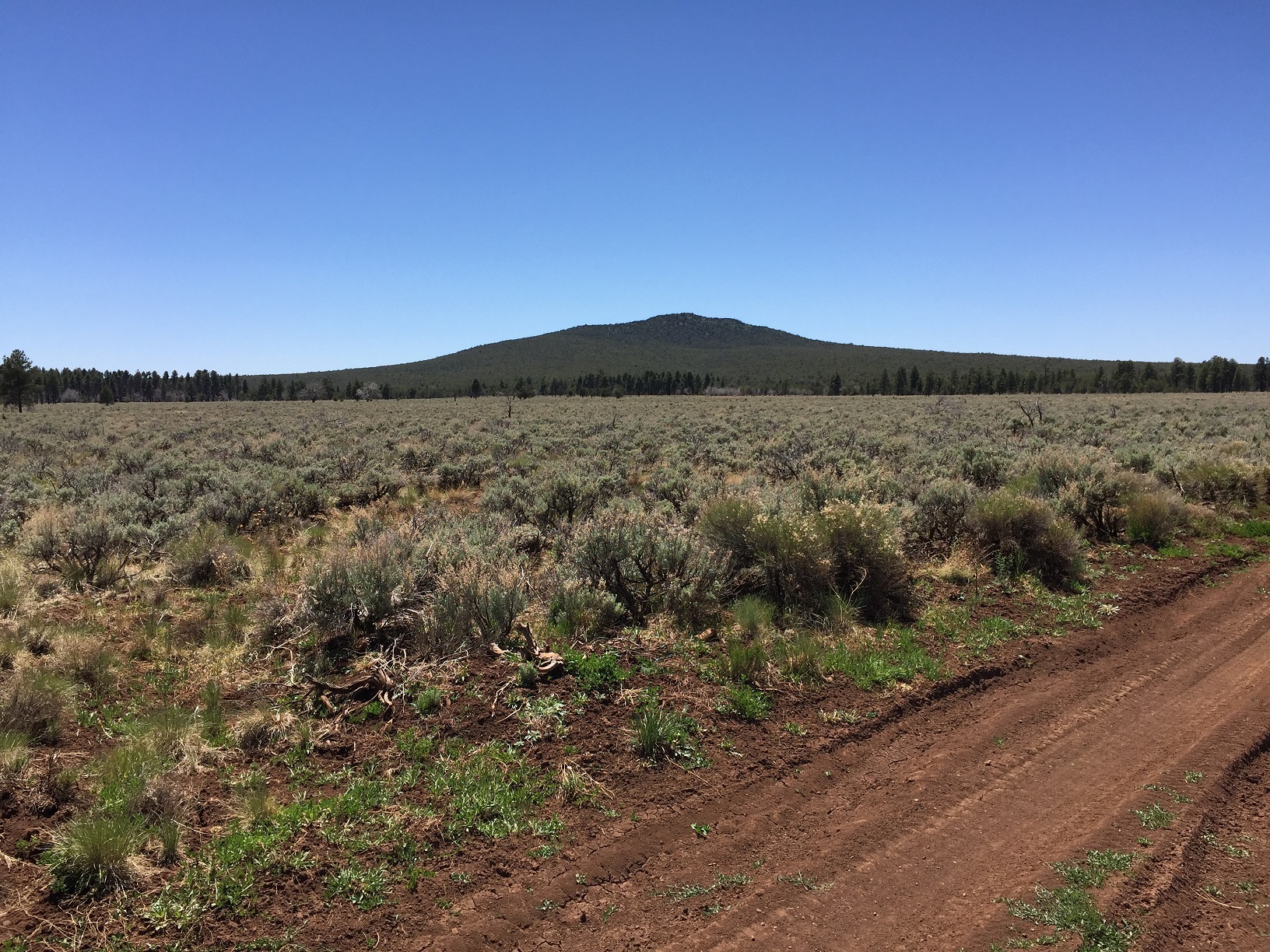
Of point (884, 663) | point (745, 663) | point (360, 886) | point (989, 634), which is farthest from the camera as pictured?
point (989, 634)

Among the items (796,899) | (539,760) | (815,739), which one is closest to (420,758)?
(539,760)

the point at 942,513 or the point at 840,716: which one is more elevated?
the point at 942,513

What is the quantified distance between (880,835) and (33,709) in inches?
228

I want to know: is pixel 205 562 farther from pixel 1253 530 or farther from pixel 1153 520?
pixel 1253 530

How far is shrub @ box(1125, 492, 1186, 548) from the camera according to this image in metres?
10.3

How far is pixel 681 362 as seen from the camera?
152250mm

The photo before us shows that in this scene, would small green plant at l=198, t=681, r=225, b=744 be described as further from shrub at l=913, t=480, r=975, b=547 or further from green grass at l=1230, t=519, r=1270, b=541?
green grass at l=1230, t=519, r=1270, b=541

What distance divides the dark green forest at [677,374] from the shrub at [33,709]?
70.0 meters

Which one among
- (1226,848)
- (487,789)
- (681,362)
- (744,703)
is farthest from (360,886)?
(681,362)

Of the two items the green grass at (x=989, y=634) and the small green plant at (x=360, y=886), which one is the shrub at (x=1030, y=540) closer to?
the green grass at (x=989, y=634)

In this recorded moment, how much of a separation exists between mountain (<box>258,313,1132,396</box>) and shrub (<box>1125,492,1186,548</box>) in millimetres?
97058

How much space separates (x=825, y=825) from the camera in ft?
13.5

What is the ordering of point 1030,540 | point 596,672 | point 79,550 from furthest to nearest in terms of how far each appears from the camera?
1. point 1030,540
2. point 79,550
3. point 596,672

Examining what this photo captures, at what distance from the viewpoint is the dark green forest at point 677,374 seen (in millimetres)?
99688
